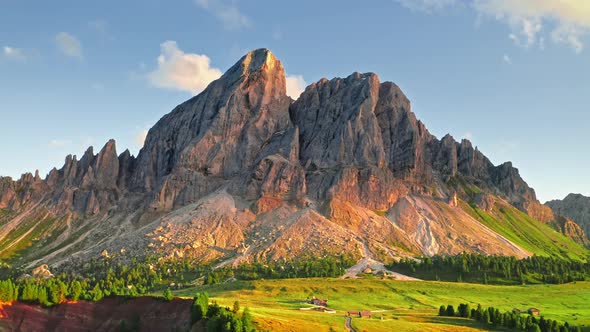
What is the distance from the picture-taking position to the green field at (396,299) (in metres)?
113

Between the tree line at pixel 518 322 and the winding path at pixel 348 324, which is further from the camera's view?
the tree line at pixel 518 322

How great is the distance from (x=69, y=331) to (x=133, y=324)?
1626 cm

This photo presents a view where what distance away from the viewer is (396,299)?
165 m

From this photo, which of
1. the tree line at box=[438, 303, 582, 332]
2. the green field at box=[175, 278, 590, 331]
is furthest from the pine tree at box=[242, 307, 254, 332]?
the tree line at box=[438, 303, 582, 332]

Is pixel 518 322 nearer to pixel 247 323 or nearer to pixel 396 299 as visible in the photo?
pixel 396 299

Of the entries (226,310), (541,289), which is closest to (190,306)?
(226,310)

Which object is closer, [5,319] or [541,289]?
[5,319]

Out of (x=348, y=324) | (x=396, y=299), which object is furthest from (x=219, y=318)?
(x=396, y=299)

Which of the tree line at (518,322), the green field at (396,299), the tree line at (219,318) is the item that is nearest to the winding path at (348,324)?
the green field at (396,299)

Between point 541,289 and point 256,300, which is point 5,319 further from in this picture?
point 541,289

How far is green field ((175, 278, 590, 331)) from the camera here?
11306cm

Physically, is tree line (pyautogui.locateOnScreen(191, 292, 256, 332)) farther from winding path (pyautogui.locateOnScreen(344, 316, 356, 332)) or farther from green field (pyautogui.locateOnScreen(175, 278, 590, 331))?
winding path (pyautogui.locateOnScreen(344, 316, 356, 332))

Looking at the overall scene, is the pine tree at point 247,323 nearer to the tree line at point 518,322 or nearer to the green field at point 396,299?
the green field at point 396,299

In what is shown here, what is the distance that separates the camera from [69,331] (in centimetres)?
11738
